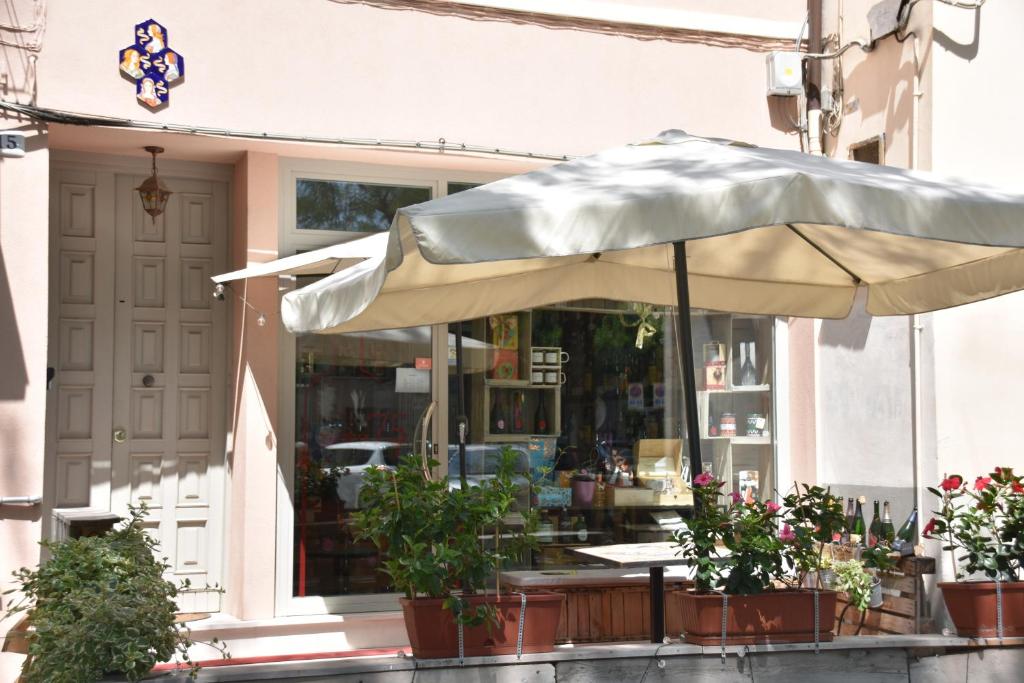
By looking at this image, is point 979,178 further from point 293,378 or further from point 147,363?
point 147,363

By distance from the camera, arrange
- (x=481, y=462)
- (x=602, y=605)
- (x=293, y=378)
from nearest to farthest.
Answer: (x=602, y=605) < (x=293, y=378) < (x=481, y=462)

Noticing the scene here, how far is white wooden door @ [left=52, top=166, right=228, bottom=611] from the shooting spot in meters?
7.35

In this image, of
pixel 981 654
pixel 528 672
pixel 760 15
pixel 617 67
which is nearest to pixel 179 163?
pixel 617 67

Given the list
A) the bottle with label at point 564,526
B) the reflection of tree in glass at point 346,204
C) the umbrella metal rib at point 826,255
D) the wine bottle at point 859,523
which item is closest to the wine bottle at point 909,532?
the wine bottle at point 859,523

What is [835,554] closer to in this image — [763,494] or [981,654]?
[763,494]

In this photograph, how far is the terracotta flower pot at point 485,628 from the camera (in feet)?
13.1

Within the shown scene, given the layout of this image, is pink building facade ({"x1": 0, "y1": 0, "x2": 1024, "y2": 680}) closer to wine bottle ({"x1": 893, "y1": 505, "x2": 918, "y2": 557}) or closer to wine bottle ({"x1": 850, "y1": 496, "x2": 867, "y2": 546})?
wine bottle ({"x1": 893, "y1": 505, "x2": 918, "y2": 557})

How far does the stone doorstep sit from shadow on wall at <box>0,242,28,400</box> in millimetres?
3068

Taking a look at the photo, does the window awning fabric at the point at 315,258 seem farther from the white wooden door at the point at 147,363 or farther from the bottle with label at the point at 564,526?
the bottle with label at the point at 564,526

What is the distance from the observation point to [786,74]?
8320 mm

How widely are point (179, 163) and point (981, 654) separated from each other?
5610 mm

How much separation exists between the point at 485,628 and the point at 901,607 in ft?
11.4

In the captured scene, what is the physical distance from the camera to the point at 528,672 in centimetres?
402

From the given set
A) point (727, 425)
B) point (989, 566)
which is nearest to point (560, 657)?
point (989, 566)
